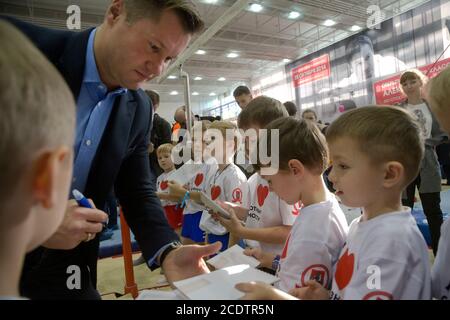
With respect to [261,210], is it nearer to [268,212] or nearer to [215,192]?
[268,212]

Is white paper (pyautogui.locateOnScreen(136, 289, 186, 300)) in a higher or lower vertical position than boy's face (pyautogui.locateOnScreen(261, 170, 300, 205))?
lower

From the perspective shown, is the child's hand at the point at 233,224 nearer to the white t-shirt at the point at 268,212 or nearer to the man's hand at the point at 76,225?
the white t-shirt at the point at 268,212

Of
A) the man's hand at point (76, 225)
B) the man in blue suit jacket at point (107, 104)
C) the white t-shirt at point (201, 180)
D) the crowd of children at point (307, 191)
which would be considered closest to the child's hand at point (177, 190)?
the white t-shirt at point (201, 180)

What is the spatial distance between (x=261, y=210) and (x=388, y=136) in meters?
0.79

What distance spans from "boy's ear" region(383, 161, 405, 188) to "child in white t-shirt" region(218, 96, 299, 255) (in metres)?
0.59

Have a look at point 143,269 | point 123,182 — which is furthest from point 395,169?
point 143,269

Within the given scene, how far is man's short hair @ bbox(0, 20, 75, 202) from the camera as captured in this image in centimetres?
38

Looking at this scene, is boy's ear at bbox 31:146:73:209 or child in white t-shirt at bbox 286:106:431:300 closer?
→ boy's ear at bbox 31:146:73:209

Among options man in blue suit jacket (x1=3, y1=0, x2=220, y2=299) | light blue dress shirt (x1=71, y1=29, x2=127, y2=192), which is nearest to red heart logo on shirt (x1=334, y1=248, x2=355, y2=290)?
man in blue suit jacket (x1=3, y1=0, x2=220, y2=299)

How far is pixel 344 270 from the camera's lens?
2.88 feet

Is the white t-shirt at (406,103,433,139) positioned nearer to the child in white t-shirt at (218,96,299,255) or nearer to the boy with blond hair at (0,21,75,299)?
the child in white t-shirt at (218,96,299,255)

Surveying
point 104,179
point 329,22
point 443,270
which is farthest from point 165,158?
point 329,22

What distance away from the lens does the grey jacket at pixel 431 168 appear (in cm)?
239

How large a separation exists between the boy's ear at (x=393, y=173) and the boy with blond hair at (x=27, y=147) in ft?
2.69
